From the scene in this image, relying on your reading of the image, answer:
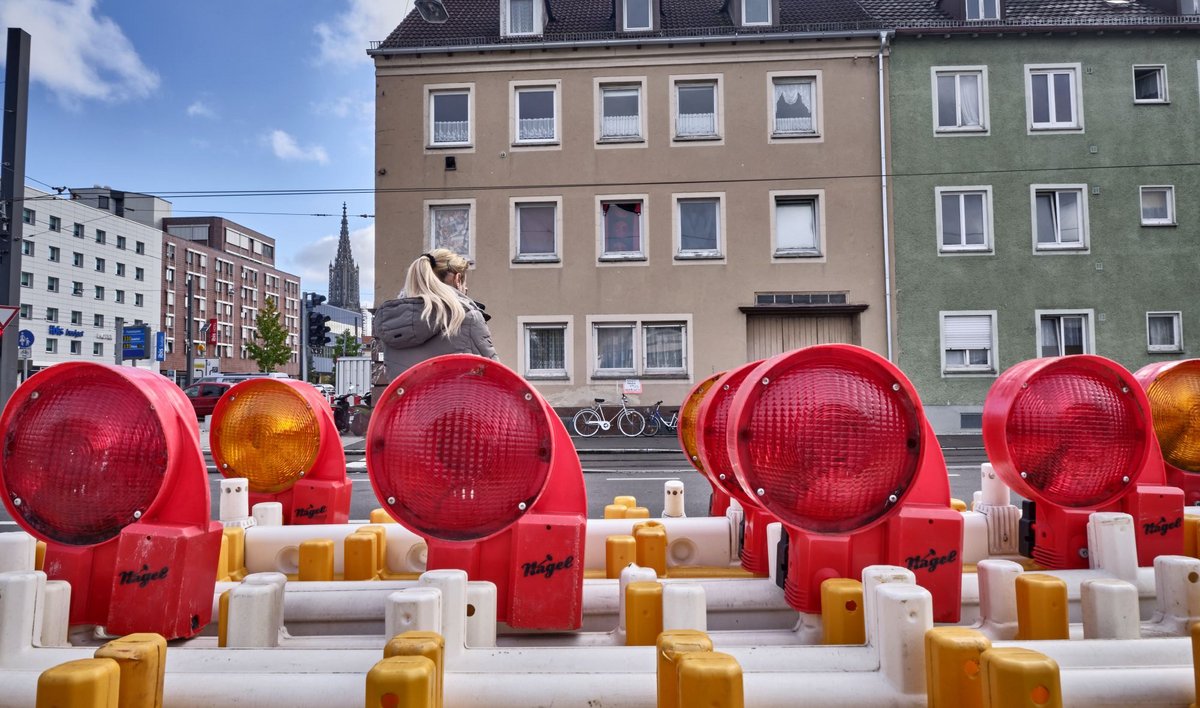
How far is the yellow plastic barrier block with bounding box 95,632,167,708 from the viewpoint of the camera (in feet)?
4.15

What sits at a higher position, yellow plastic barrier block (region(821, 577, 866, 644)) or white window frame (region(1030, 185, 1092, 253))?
white window frame (region(1030, 185, 1092, 253))

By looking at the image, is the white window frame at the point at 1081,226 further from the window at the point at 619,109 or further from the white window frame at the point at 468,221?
the white window frame at the point at 468,221

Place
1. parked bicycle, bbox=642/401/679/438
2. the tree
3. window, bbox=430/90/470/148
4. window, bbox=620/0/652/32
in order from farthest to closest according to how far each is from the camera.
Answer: the tree
window, bbox=620/0/652/32
window, bbox=430/90/470/148
parked bicycle, bbox=642/401/679/438

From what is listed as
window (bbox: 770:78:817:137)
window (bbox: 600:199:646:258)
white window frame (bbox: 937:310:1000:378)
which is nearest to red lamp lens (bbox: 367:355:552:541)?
window (bbox: 600:199:646:258)

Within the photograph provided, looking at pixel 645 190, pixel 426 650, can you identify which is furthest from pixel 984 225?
pixel 426 650

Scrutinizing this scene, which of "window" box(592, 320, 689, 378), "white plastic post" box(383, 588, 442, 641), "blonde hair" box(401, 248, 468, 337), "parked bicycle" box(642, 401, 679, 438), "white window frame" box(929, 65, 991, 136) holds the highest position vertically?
"white window frame" box(929, 65, 991, 136)

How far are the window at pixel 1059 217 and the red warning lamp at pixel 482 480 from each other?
1938 centimetres

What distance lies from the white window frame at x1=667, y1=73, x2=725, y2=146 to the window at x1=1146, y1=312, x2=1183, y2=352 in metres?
12.0

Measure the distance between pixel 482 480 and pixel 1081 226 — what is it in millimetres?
20415

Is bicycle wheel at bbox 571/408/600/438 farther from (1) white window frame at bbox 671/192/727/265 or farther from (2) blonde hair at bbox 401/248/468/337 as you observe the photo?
(2) blonde hair at bbox 401/248/468/337

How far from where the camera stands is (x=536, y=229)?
18172 millimetres

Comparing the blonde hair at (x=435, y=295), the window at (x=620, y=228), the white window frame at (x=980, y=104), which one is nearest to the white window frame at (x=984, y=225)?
the white window frame at (x=980, y=104)

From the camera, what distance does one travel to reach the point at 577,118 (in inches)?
709

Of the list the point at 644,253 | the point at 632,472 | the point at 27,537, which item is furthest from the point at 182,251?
the point at 27,537
